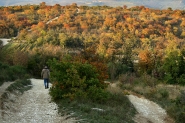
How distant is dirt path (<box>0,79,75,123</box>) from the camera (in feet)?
37.7

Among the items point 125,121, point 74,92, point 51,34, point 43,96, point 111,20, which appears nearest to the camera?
point 125,121

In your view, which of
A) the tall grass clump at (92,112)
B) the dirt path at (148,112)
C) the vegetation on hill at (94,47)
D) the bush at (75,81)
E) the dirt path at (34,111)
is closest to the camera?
the tall grass clump at (92,112)

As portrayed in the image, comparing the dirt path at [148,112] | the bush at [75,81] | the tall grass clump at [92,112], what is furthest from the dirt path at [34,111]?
the dirt path at [148,112]

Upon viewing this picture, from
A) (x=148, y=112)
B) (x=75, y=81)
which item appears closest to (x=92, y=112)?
(x=75, y=81)

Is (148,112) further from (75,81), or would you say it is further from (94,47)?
(94,47)

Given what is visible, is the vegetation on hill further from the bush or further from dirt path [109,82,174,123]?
dirt path [109,82,174,123]

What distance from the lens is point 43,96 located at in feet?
52.4

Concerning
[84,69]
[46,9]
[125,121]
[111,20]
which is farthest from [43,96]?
[46,9]

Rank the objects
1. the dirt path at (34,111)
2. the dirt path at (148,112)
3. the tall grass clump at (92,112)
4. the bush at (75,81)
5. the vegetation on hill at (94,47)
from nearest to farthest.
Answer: the tall grass clump at (92,112) → the dirt path at (34,111) → the bush at (75,81) → the dirt path at (148,112) → the vegetation on hill at (94,47)

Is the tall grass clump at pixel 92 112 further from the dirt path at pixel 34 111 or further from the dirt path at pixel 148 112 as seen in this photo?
the dirt path at pixel 148 112

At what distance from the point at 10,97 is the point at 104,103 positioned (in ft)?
17.3

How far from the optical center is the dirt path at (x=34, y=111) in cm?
1149

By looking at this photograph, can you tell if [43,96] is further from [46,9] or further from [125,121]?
[46,9]

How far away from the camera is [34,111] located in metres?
12.8
